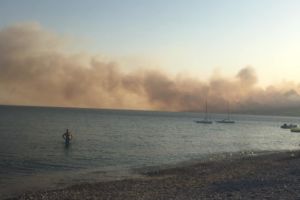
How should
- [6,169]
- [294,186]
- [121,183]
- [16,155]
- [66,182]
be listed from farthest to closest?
[16,155] → [6,169] → [66,182] → [121,183] → [294,186]

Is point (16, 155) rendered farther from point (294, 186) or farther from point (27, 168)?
point (294, 186)

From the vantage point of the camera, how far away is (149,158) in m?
54.9

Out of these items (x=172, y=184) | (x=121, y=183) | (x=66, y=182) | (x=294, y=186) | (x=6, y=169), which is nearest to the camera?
(x=294, y=186)

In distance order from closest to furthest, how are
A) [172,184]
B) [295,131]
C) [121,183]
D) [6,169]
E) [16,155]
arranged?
[172,184]
[121,183]
[6,169]
[16,155]
[295,131]

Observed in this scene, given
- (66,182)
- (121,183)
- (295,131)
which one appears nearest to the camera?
(121,183)

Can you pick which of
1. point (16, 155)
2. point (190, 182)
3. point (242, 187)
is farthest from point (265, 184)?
point (16, 155)

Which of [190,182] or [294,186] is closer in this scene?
[294,186]

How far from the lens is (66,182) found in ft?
116

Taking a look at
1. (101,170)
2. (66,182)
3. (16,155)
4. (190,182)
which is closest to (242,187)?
(190,182)

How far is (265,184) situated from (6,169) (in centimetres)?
2640

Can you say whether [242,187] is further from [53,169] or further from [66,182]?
[53,169]

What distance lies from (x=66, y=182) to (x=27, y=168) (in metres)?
9.66

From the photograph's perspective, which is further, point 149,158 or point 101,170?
point 149,158

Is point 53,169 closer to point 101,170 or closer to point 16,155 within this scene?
point 101,170
